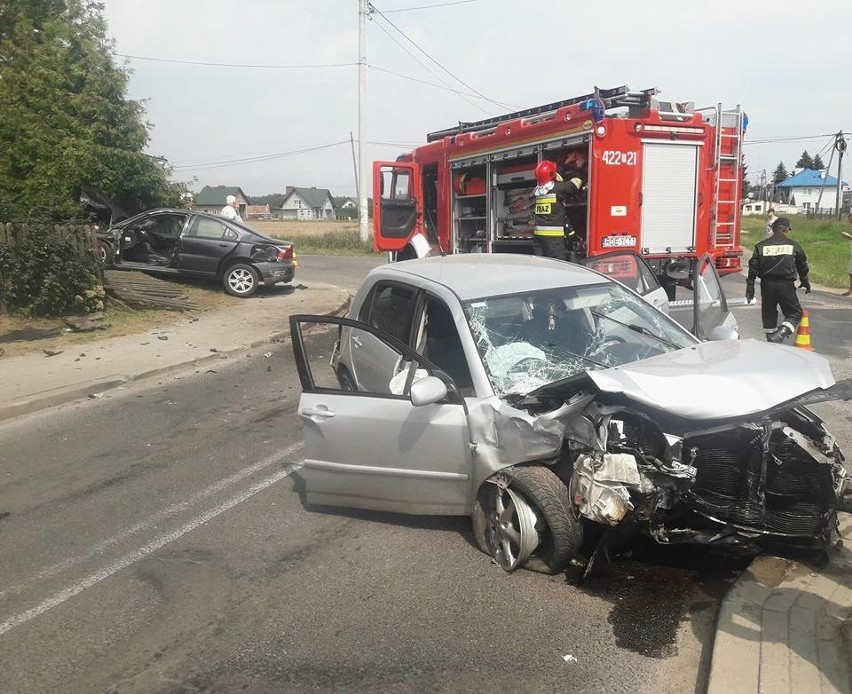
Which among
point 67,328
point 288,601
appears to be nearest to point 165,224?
point 67,328

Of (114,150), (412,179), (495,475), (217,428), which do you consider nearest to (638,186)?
(412,179)

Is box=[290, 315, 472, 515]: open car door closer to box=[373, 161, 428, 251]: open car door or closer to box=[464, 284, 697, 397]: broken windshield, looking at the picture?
box=[464, 284, 697, 397]: broken windshield

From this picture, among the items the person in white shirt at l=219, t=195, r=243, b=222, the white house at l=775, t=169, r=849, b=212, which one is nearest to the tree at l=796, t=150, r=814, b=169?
the white house at l=775, t=169, r=849, b=212

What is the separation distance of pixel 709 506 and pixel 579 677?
100 centimetres

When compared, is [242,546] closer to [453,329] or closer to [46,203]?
[453,329]

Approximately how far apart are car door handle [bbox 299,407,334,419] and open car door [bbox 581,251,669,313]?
127 inches

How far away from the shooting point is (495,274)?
4941 mm

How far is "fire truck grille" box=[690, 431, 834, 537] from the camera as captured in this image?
3.40m

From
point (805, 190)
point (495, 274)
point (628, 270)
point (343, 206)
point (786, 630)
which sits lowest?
point (786, 630)

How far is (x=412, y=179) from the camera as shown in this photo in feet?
45.6

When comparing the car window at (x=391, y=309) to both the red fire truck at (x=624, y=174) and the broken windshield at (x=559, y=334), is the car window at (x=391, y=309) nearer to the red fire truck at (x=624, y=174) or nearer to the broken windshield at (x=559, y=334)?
the broken windshield at (x=559, y=334)

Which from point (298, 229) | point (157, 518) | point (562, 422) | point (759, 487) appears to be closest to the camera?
point (759, 487)

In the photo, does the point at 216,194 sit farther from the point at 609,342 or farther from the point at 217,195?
the point at 609,342

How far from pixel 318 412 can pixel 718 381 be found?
226 cm
